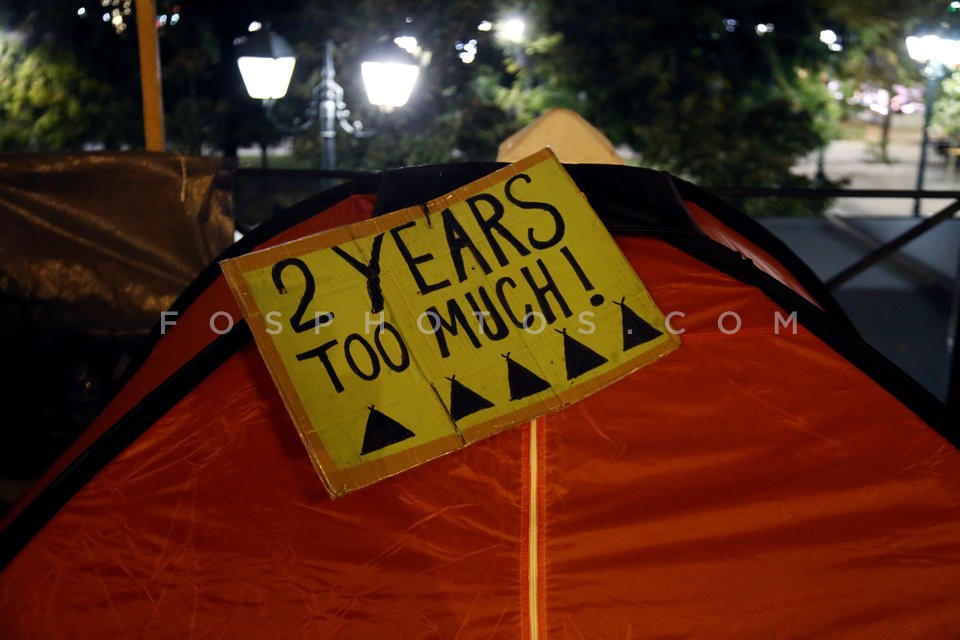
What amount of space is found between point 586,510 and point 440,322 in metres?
0.53

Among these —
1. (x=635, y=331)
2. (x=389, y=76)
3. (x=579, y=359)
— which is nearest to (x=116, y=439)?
(x=579, y=359)

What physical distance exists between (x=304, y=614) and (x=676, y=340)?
1.02m

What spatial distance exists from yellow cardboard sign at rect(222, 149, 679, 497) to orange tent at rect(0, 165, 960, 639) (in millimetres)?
69

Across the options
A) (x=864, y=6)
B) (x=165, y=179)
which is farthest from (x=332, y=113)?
(x=864, y=6)

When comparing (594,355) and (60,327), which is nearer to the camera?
(594,355)

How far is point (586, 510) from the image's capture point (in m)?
2.09

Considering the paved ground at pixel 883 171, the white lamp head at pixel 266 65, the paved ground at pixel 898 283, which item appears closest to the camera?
Result: the paved ground at pixel 898 283

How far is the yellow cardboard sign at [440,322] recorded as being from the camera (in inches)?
84.5

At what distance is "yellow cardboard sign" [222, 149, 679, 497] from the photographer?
2.15 meters

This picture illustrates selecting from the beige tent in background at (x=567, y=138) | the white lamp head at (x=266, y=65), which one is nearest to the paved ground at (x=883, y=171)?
the white lamp head at (x=266, y=65)

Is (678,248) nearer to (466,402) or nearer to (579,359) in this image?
(579,359)

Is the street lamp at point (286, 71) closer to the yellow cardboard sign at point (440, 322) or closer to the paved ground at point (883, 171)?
the yellow cardboard sign at point (440, 322)

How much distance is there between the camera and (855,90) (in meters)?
12.2

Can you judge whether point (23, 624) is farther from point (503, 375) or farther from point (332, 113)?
point (332, 113)
